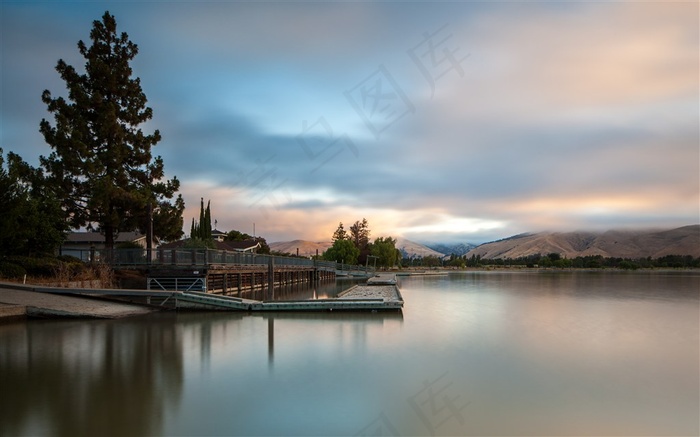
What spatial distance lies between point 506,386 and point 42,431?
25.2 feet

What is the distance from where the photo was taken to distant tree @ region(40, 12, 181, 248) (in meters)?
25.2

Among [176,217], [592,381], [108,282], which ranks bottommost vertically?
[592,381]

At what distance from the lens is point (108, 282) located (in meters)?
23.2

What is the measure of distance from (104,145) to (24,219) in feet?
22.6

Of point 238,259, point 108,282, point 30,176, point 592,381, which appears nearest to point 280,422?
point 592,381

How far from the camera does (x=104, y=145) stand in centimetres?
2712

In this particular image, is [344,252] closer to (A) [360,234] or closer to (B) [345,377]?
(A) [360,234]

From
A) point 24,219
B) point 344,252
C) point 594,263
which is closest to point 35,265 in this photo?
point 24,219

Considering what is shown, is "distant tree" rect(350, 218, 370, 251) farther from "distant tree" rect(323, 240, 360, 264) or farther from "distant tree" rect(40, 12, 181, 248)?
"distant tree" rect(40, 12, 181, 248)

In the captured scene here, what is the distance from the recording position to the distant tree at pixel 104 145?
990 inches

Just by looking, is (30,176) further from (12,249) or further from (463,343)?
(463,343)

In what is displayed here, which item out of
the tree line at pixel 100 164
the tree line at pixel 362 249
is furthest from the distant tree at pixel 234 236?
the tree line at pixel 100 164

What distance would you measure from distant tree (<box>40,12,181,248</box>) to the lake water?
9258 mm

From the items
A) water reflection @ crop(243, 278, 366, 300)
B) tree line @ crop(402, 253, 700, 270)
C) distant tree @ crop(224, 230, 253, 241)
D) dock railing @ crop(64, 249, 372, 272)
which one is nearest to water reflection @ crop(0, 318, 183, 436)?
dock railing @ crop(64, 249, 372, 272)
